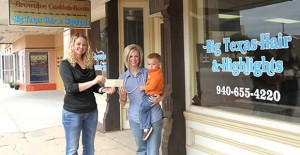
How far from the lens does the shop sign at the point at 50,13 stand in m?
5.64

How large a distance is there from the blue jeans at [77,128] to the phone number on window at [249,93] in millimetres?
1458

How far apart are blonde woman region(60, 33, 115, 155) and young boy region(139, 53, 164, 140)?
1.17 feet

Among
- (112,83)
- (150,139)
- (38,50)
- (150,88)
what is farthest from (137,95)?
(38,50)

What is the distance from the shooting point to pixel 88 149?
10.9ft

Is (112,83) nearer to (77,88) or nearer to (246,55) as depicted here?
(77,88)

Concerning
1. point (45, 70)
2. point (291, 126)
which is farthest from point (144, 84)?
point (45, 70)

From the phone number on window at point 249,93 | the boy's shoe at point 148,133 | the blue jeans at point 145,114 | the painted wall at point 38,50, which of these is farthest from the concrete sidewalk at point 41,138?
the painted wall at point 38,50

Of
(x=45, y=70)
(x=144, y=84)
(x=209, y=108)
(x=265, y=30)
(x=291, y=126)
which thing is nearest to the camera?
(x=291, y=126)

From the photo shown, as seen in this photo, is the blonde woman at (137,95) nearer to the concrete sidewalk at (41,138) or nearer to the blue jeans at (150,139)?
the blue jeans at (150,139)

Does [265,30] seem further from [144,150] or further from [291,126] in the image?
[144,150]

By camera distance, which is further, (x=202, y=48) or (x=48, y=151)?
(x=48, y=151)

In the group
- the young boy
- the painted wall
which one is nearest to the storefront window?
the young boy

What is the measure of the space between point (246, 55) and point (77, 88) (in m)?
1.76

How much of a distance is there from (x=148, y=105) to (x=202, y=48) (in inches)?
45.5
